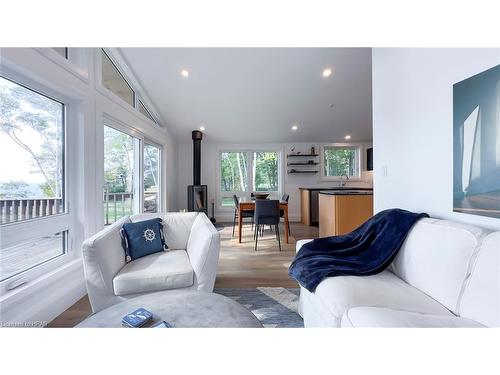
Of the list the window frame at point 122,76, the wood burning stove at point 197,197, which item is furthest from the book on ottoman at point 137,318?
the wood burning stove at point 197,197

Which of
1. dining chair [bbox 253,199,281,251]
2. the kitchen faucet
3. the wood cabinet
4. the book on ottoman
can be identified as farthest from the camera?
the kitchen faucet

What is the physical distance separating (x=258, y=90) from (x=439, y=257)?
356cm

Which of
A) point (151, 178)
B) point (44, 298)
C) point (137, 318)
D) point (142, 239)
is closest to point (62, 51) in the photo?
point (142, 239)

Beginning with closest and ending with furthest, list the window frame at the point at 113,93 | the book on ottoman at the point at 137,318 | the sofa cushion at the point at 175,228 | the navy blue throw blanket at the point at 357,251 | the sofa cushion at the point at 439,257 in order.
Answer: the book on ottoman at the point at 137,318, the sofa cushion at the point at 439,257, the navy blue throw blanket at the point at 357,251, the sofa cushion at the point at 175,228, the window frame at the point at 113,93

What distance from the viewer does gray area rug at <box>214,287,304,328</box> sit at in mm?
1596

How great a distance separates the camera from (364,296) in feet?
3.63

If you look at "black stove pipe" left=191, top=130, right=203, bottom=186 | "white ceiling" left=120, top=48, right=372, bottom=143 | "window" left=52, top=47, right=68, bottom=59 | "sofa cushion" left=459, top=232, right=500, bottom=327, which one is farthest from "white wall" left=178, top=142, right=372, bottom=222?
"sofa cushion" left=459, top=232, right=500, bottom=327

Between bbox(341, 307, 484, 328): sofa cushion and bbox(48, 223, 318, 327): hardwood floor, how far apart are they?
1.29m

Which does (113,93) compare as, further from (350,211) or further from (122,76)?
(350,211)

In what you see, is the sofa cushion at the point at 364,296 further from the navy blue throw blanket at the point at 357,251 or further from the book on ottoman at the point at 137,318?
the book on ottoman at the point at 137,318

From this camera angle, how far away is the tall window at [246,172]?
5730 mm

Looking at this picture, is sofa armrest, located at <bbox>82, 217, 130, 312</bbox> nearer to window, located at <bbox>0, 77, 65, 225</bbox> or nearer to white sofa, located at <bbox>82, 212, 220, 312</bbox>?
white sofa, located at <bbox>82, 212, 220, 312</bbox>
